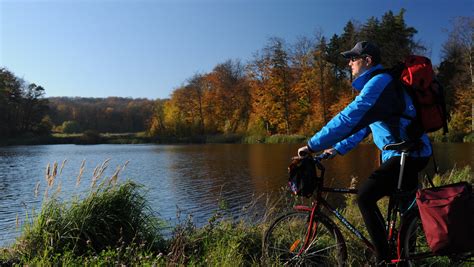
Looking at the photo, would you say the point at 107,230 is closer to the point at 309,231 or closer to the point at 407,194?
the point at 309,231

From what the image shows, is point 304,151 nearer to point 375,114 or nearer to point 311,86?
point 375,114

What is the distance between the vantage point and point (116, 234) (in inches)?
222

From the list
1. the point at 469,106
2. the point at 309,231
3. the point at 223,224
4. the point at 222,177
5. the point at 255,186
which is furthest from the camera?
the point at 469,106

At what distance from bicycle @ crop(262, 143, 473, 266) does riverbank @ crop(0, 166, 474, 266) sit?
0.39 m

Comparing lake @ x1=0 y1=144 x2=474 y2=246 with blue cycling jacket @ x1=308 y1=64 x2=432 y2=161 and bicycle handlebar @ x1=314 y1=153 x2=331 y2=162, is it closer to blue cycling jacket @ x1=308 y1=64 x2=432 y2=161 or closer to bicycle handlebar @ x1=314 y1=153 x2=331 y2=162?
bicycle handlebar @ x1=314 y1=153 x2=331 y2=162

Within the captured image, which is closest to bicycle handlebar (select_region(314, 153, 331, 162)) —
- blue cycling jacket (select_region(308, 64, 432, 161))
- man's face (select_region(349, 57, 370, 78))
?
A: blue cycling jacket (select_region(308, 64, 432, 161))

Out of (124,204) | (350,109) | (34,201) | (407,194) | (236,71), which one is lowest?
(34,201)

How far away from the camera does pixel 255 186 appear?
47.9ft

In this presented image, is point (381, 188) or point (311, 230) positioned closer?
point (381, 188)

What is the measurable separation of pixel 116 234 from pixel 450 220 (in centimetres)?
428

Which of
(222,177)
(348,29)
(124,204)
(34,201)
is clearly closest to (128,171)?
(222,177)

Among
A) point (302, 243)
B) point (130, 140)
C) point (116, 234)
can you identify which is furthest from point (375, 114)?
point (130, 140)

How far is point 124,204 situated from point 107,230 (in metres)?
0.50

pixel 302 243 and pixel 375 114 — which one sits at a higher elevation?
pixel 375 114
